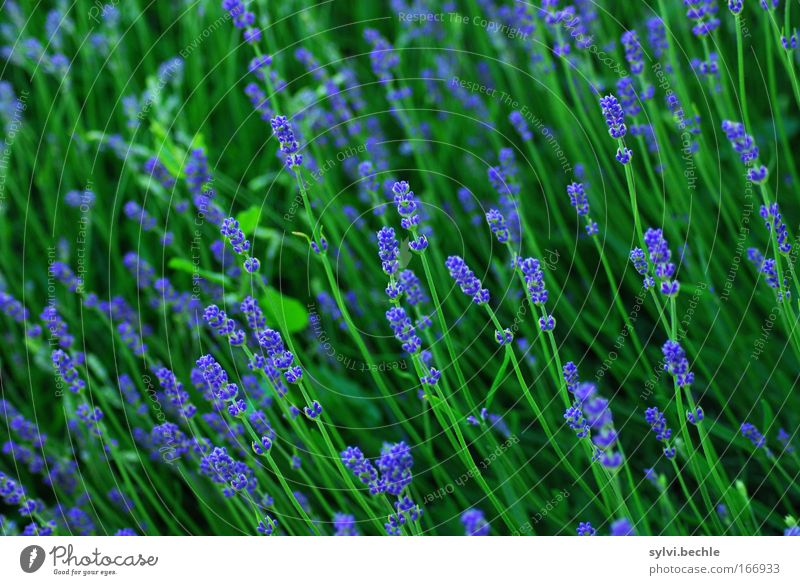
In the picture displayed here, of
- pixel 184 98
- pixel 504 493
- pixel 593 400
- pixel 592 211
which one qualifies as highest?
pixel 184 98

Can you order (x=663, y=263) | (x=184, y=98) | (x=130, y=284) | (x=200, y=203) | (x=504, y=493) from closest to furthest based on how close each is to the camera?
(x=663, y=263)
(x=504, y=493)
(x=200, y=203)
(x=130, y=284)
(x=184, y=98)

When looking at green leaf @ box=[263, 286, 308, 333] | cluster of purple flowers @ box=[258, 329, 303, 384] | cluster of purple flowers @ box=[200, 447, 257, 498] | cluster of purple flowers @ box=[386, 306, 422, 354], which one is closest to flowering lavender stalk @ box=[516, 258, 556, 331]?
cluster of purple flowers @ box=[386, 306, 422, 354]

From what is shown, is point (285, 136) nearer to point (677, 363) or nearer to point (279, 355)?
point (279, 355)

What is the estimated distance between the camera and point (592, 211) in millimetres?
1617

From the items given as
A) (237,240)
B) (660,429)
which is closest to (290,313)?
(237,240)

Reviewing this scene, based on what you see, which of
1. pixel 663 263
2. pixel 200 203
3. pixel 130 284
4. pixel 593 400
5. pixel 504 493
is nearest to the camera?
pixel 593 400

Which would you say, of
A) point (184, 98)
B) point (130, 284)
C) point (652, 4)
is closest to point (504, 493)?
point (130, 284)

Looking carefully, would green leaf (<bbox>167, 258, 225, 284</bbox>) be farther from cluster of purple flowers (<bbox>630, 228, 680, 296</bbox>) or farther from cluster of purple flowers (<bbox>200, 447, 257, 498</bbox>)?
cluster of purple flowers (<bbox>630, 228, 680, 296</bbox>)

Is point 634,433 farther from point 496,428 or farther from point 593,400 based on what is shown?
point 593,400

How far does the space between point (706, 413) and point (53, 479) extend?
1161 mm
